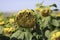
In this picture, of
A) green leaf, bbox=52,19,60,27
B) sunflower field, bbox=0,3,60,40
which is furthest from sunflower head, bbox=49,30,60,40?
green leaf, bbox=52,19,60,27

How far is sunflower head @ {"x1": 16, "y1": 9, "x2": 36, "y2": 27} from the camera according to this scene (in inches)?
59.4

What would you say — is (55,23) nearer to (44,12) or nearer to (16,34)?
(44,12)

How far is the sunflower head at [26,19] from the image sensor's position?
59.4 inches

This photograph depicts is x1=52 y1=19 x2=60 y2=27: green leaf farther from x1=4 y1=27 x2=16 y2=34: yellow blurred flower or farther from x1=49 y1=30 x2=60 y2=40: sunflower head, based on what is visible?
x1=4 y1=27 x2=16 y2=34: yellow blurred flower

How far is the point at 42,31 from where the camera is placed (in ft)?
5.18

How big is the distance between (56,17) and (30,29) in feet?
0.78

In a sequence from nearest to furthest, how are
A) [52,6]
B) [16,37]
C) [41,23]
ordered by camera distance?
[16,37], [41,23], [52,6]

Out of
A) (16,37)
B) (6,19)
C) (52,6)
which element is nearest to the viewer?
(16,37)

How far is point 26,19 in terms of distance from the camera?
1.52 m

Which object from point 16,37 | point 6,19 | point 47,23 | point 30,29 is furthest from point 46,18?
point 6,19

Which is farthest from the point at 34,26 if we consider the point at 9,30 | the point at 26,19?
the point at 9,30

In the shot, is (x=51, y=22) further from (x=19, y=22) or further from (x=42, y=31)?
(x=19, y=22)

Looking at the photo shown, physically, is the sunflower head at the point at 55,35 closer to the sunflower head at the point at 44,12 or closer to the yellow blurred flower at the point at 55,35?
the yellow blurred flower at the point at 55,35

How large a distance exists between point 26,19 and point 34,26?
92mm
